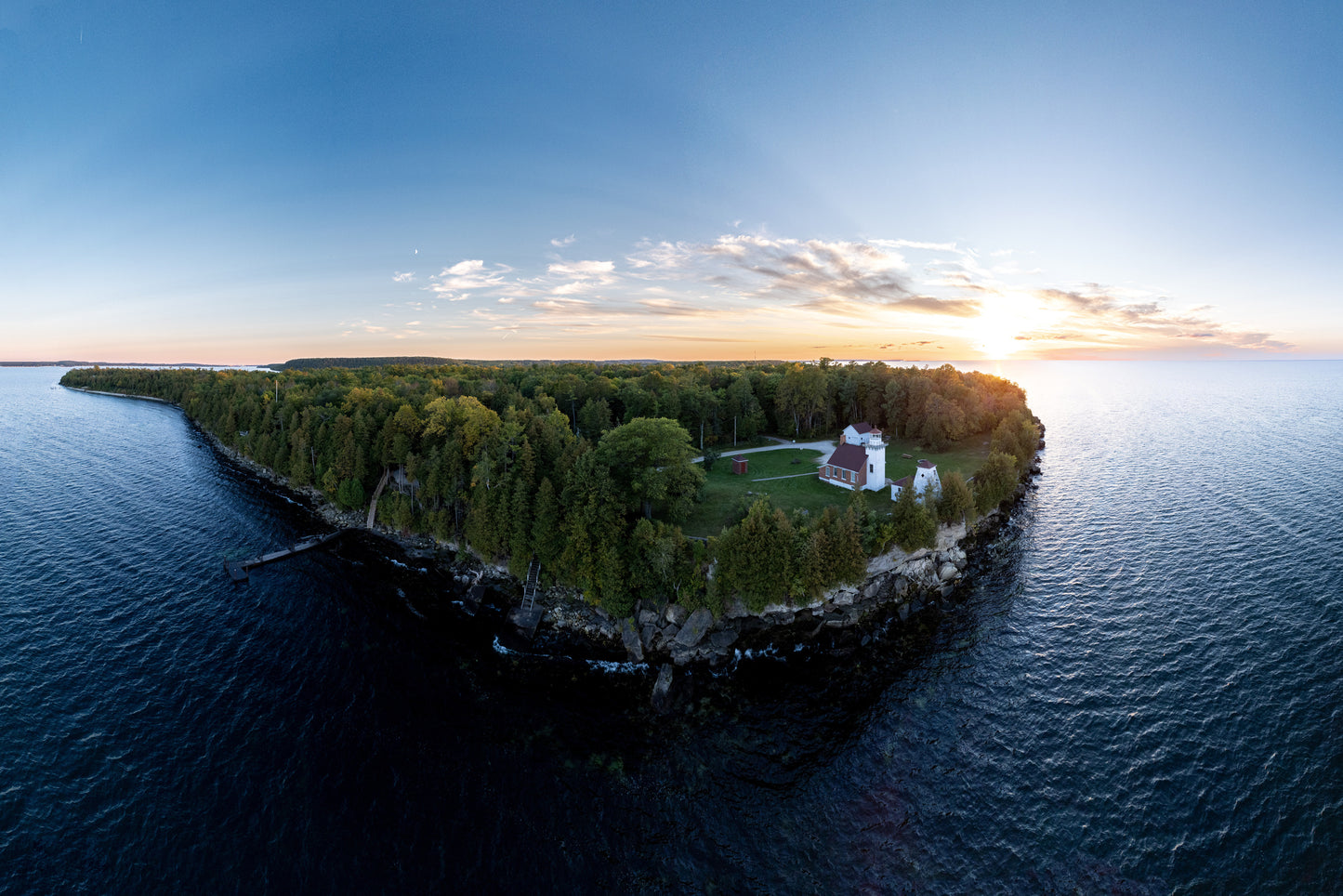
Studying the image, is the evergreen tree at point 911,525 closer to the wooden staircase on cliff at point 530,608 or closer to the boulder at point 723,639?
the boulder at point 723,639

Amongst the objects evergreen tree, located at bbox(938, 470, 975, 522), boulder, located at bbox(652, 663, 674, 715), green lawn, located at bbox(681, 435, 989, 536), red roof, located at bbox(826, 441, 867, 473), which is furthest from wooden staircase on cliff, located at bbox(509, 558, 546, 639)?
evergreen tree, located at bbox(938, 470, 975, 522)

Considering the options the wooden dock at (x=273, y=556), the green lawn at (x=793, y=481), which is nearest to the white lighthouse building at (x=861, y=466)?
the green lawn at (x=793, y=481)

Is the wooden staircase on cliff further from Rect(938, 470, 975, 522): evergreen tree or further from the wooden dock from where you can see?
Rect(938, 470, 975, 522): evergreen tree

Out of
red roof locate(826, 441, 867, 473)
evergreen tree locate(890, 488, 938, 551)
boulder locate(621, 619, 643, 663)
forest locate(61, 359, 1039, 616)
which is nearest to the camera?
boulder locate(621, 619, 643, 663)

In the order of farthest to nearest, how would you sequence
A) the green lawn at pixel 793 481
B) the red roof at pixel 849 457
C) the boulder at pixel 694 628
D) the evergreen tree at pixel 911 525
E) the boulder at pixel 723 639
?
the red roof at pixel 849 457 → the green lawn at pixel 793 481 → the evergreen tree at pixel 911 525 → the boulder at pixel 723 639 → the boulder at pixel 694 628

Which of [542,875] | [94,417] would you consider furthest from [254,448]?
[94,417]

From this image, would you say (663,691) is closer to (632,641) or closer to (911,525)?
(632,641)
